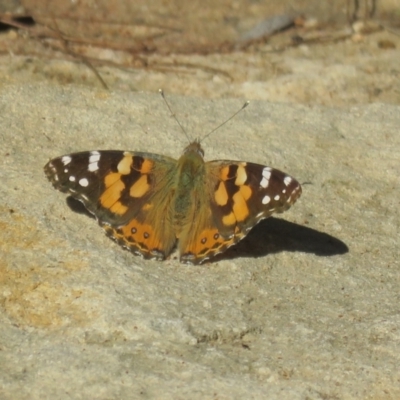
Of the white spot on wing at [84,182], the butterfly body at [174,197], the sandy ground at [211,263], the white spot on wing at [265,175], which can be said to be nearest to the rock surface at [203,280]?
the sandy ground at [211,263]

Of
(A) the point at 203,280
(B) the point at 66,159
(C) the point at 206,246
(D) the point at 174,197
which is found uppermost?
(B) the point at 66,159

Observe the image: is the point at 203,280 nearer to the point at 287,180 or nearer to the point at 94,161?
the point at 287,180

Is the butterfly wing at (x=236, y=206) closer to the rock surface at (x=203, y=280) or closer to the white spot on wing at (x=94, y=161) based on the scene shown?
the rock surface at (x=203, y=280)

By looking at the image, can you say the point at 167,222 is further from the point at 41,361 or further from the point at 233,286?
the point at 41,361

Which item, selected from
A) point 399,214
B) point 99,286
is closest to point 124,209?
point 99,286

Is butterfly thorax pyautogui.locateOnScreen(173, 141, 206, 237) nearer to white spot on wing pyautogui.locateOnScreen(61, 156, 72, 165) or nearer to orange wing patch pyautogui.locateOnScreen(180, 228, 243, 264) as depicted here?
orange wing patch pyautogui.locateOnScreen(180, 228, 243, 264)

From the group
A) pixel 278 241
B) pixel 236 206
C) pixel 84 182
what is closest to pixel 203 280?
pixel 236 206
